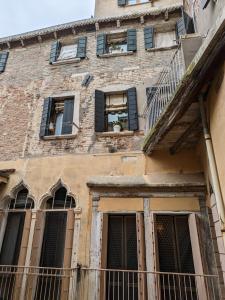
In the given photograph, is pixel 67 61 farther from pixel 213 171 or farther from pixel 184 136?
pixel 213 171

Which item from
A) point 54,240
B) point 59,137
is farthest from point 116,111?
point 54,240

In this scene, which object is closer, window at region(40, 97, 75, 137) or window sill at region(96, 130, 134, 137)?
window sill at region(96, 130, 134, 137)

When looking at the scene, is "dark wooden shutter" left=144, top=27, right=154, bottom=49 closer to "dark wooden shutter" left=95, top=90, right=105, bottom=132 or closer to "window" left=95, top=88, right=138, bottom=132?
"window" left=95, top=88, right=138, bottom=132

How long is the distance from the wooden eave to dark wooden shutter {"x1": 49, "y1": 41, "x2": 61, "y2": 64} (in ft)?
1.28

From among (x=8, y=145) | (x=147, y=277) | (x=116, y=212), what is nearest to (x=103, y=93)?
(x=8, y=145)

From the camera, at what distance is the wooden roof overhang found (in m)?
3.72

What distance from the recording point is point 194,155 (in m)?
6.47

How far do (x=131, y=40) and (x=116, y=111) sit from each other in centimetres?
308

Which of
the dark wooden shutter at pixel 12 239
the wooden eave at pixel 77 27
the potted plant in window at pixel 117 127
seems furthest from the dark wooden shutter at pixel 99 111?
the wooden eave at pixel 77 27

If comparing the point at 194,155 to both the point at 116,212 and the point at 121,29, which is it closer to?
the point at 116,212

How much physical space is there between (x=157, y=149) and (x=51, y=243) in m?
3.72

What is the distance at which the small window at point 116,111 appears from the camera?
795cm

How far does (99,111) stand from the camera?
7910 mm

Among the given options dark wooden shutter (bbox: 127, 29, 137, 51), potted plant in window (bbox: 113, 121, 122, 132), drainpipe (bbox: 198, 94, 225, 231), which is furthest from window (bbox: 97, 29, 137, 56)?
drainpipe (bbox: 198, 94, 225, 231)
